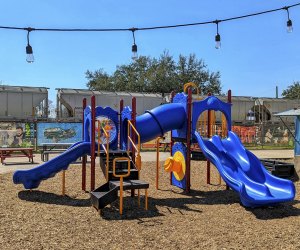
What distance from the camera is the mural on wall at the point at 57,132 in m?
23.4

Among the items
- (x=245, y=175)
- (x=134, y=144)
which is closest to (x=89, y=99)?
(x=134, y=144)

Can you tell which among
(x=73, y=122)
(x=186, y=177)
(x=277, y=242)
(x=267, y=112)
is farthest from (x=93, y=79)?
(x=277, y=242)

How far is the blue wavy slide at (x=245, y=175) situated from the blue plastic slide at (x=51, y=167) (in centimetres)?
269

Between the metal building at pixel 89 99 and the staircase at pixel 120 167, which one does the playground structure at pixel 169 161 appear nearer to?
the staircase at pixel 120 167

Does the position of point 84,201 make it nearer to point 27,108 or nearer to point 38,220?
point 38,220

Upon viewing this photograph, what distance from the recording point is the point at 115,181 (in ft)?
26.2

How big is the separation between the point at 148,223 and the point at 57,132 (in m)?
17.9

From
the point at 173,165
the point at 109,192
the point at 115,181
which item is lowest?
the point at 109,192

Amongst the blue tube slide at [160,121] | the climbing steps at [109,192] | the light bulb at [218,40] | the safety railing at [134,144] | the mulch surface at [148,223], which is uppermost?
the light bulb at [218,40]

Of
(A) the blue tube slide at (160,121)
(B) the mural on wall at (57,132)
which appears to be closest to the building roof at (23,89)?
(B) the mural on wall at (57,132)

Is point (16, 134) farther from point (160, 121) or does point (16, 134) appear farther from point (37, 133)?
point (160, 121)

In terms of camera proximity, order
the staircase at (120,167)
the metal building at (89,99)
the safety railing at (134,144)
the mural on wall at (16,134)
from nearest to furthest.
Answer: the staircase at (120,167) → the safety railing at (134,144) → the mural on wall at (16,134) → the metal building at (89,99)

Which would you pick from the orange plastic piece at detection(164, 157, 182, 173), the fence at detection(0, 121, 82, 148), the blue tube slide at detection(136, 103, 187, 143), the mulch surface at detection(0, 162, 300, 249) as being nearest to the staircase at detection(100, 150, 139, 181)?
the mulch surface at detection(0, 162, 300, 249)

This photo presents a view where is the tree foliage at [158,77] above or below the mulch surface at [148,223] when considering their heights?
above
